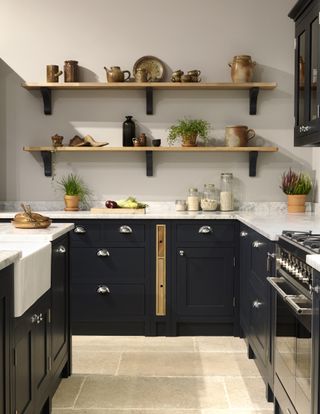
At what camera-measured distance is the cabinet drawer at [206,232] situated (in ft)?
15.5

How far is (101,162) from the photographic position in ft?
17.5

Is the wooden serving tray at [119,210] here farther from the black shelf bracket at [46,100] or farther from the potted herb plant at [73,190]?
the black shelf bracket at [46,100]

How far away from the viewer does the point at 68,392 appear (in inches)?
138

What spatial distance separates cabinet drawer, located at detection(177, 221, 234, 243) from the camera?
4.73 m

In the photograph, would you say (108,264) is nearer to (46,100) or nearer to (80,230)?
(80,230)

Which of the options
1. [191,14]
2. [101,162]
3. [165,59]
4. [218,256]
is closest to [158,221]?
[218,256]

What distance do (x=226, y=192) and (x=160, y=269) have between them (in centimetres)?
87

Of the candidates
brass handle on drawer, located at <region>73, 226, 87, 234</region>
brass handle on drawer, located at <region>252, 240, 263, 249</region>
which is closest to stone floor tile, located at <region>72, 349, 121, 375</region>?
brass handle on drawer, located at <region>73, 226, 87, 234</region>

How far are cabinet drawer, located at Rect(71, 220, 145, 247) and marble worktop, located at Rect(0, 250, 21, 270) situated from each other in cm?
234

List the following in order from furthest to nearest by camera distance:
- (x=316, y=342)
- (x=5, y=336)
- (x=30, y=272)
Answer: (x=30, y=272) < (x=5, y=336) < (x=316, y=342)

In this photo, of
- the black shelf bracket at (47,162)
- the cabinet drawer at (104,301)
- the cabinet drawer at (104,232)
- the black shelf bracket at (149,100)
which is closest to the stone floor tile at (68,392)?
the cabinet drawer at (104,301)

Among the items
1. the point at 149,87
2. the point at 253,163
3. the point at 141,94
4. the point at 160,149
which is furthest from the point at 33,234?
the point at 253,163

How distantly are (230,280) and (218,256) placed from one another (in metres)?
0.21

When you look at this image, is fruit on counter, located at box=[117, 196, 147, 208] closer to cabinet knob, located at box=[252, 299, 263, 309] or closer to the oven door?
cabinet knob, located at box=[252, 299, 263, 309]
